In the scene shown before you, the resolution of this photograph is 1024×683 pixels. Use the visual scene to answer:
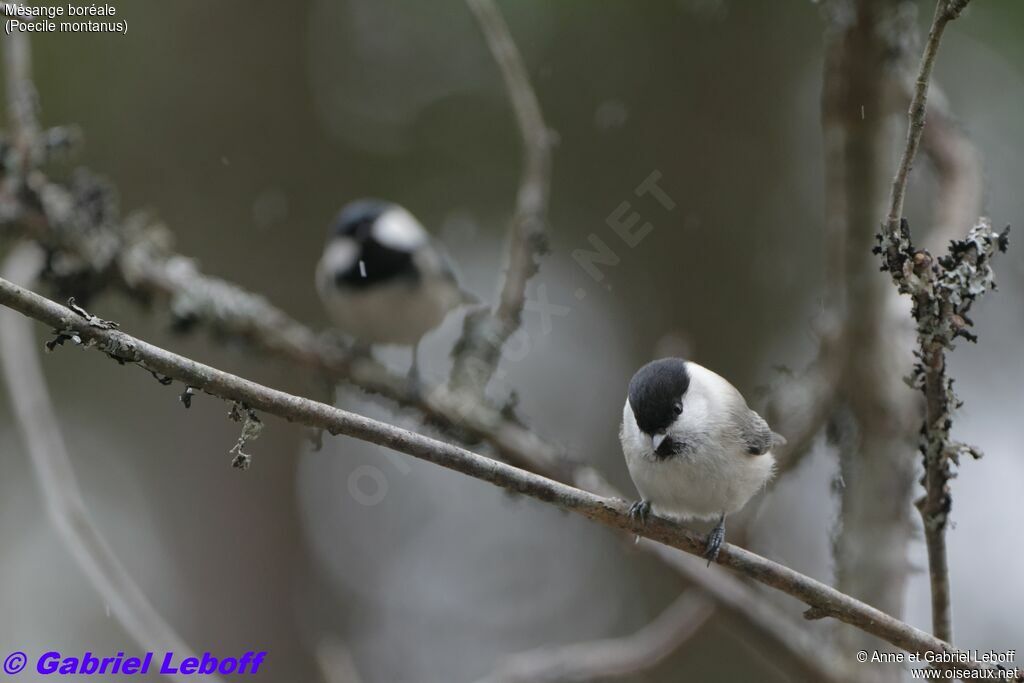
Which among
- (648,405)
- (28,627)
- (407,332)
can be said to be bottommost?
(28,627)

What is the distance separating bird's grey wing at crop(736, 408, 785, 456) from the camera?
8.70ft

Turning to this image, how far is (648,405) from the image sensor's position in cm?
245

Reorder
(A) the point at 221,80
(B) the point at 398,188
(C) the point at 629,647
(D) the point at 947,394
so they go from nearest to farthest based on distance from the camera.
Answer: (D) the point at 947,394, (C) the point at 629,647, (A) the point at 221,80, (B) the point at 398,188

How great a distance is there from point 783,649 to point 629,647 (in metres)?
0.59

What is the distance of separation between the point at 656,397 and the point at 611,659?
1308 mm

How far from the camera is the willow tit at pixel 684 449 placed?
2.46 meters

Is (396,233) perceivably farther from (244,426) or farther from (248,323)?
(244,426)

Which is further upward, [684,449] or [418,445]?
[684,449]

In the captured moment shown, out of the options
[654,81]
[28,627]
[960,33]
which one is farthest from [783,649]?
[28,627]

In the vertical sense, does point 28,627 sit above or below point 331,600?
below

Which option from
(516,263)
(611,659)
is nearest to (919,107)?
(516,263)

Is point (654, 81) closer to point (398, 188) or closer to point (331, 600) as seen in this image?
point (398, 188)

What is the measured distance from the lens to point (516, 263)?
142 inches

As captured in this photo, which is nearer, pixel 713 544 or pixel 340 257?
pixel 713 544
